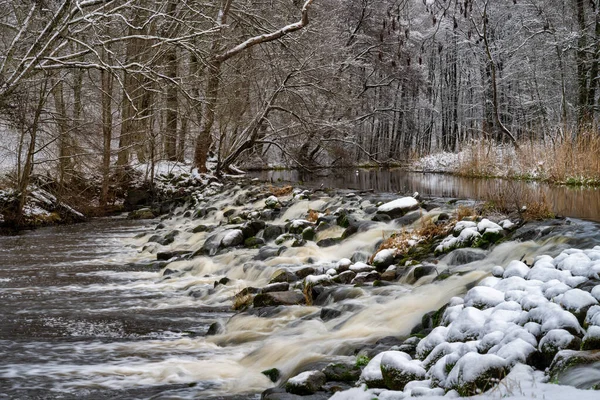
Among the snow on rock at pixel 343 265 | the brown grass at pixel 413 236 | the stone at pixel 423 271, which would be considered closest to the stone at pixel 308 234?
the brown grass at pixel 413 236

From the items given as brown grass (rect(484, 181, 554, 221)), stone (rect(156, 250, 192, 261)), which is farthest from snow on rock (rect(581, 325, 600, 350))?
stone (rect(156, 250, 192, 261))

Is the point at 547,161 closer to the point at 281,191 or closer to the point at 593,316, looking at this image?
the point at 281,191

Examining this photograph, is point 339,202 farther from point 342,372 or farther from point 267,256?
point 342,372

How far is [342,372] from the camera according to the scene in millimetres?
3861

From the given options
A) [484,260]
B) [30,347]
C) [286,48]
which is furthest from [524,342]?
[286,48]

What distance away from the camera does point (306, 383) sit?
3.65 meters

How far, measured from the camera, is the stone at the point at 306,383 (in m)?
3.62

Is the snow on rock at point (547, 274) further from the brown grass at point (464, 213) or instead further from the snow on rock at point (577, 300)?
the brown grass at point (464, 213)

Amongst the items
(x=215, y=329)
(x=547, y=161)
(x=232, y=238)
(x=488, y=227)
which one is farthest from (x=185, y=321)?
(x=547, y=161)

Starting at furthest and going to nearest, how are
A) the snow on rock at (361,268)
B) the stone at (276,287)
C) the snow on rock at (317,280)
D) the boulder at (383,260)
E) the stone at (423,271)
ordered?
1. the boulder at (383,260)
2. the snow on rock at (361,268)
3. the stone at (276,287)
4. the snow on rock at (317,280)
5. the stone at (423,271)

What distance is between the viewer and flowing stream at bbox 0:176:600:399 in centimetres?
425

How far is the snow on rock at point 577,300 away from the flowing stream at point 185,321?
4.47 feet

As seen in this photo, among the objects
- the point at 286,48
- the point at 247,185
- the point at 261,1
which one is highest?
the point at 261,1

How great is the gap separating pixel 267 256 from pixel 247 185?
8.14 m
